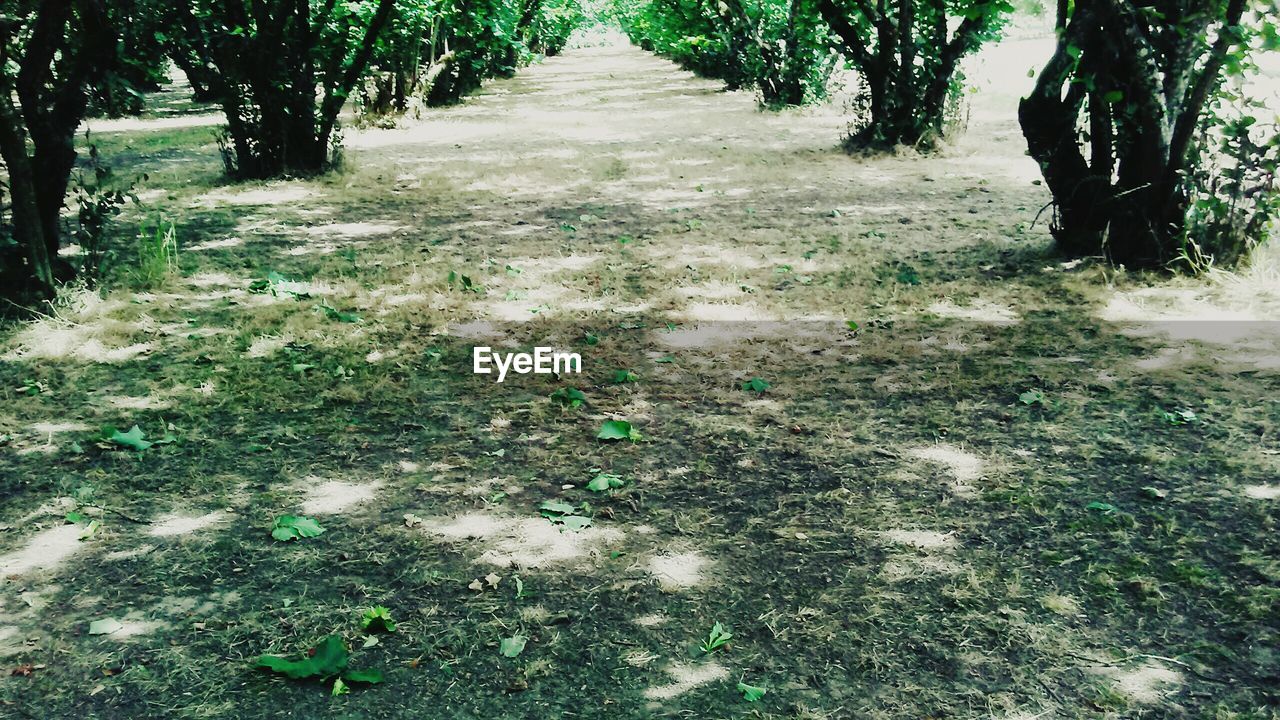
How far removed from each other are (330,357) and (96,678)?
8.27ft

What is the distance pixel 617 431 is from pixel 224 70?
7.21 metres

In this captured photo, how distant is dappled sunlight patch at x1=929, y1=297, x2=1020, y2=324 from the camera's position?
17.1 feet

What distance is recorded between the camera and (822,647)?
8.38 feet

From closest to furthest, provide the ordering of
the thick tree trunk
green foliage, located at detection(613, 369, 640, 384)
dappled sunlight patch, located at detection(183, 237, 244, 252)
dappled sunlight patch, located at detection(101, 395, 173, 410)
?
dappled sunlight patch, located at detection(101, 395, 173, 410), green foliage, located at detection(613, 369, 640, 384), the thick tree trunk, dappled sunlight patch, located at detection(183, 237, 244, 252)

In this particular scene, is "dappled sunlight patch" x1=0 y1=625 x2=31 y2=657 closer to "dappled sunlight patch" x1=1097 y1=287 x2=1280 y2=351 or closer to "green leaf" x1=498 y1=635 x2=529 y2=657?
"green leaf" x1=498 y1=635 x2=529 y2=657

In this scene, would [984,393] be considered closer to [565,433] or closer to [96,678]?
[565,433]

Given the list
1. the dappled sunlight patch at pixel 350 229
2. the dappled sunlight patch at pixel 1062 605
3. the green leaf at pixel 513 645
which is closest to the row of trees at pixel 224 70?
the dappled sunlight patch at pixel 350 229

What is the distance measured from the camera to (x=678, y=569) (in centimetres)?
295

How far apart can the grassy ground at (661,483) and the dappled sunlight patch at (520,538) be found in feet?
0.05

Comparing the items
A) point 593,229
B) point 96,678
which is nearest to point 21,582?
point 96,678

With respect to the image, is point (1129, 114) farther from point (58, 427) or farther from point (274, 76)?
point (274, 76)

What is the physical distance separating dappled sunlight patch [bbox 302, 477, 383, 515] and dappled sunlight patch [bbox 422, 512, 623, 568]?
1.13 feet

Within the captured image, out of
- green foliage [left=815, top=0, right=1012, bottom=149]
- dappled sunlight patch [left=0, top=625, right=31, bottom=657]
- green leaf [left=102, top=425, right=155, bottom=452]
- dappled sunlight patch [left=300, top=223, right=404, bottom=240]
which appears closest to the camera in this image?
dappled sunlight patch [left=0, top=625, right=31, bottom=657]

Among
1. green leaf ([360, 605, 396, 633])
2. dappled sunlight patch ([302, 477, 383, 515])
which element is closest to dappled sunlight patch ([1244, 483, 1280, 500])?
green leaf ([360, 605, 396, 633])
